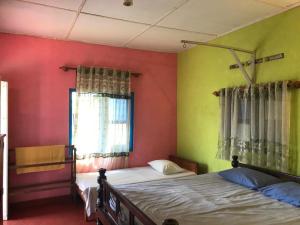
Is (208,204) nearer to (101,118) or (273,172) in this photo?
(273,172)

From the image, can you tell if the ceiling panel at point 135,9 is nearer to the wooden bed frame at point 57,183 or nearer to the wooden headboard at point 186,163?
the wooden bed frame at point 57,183

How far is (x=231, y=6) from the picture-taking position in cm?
254

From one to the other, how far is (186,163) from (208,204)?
1.99m

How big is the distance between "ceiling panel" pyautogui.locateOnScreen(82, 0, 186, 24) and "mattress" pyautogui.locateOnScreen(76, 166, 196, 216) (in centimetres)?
191

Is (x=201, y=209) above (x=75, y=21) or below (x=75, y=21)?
below

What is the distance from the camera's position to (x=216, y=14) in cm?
274

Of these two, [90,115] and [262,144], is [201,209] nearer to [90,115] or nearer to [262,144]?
[262,144]

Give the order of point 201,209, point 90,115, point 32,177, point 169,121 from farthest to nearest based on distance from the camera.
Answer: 1. point 169,121
2. point 90,115
3. point 32,177
4. point 201,209

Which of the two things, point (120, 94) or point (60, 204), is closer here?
point (60, 204)

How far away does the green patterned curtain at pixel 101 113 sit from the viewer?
3.72 meters

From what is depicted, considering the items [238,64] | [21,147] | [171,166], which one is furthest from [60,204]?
[238,64]

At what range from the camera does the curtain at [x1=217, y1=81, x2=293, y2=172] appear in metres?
A: 2.57

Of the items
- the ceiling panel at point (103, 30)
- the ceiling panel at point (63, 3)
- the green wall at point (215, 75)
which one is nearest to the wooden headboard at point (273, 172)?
the green wall at point (215, 75)

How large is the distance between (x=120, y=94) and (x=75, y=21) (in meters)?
1.32
